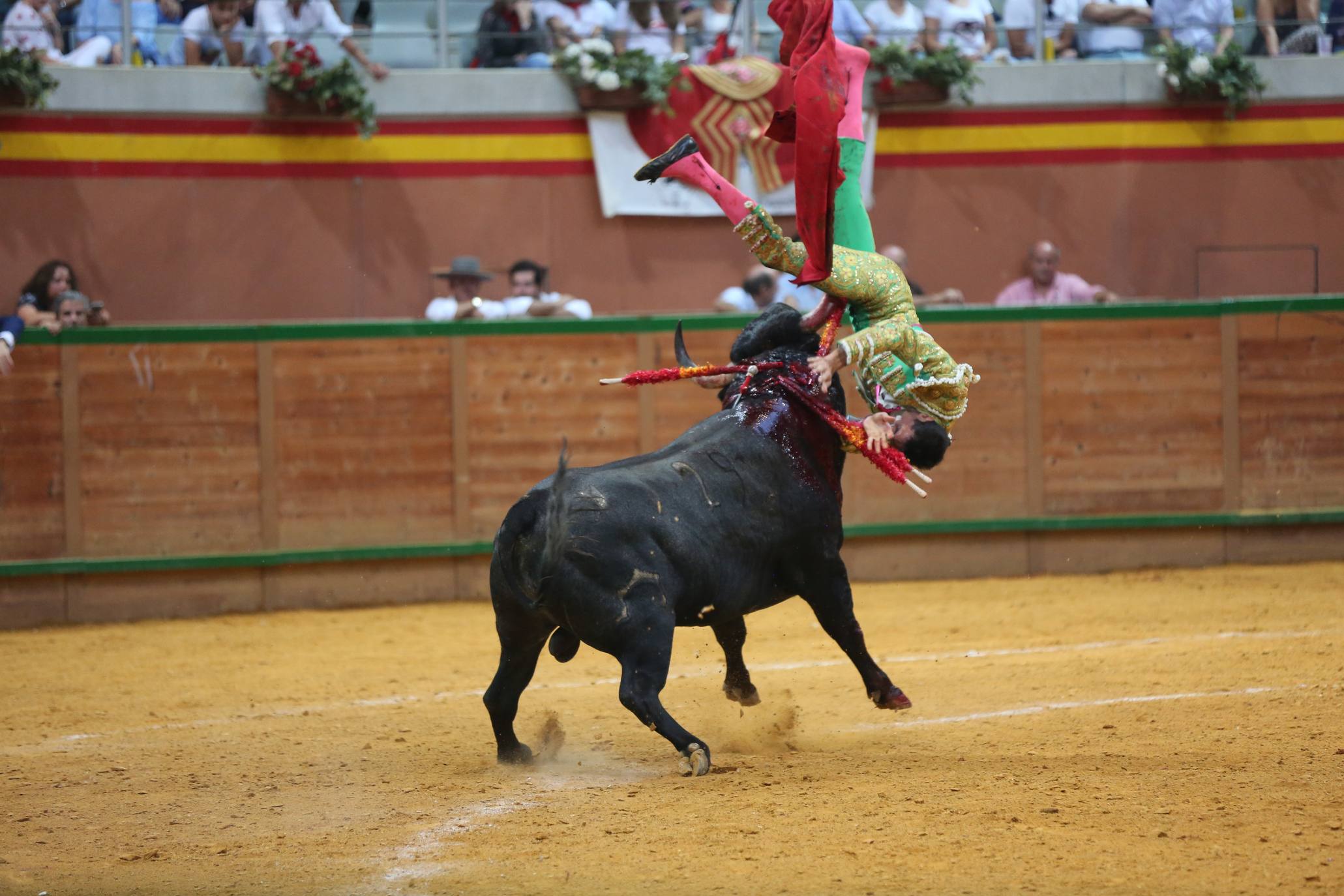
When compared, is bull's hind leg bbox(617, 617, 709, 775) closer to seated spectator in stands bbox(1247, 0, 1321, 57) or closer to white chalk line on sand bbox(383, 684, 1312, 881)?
white chalk line on sand bbox(383, 684, 1312, 881)

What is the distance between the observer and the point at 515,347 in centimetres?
1057

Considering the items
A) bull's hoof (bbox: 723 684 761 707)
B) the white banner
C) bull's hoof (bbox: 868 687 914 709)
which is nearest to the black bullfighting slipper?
bull's hoof (bbox: 723 684 761 707)

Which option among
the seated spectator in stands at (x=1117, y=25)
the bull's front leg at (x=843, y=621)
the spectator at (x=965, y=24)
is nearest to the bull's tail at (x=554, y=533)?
the bull's front leg at (x=843, y=621)

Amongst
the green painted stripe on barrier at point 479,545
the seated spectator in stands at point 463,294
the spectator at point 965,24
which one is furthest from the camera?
the spectator at point 965,24

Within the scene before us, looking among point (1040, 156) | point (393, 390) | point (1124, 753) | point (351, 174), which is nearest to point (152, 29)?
point (351, 174)

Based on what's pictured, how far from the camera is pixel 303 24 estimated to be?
1254 cm

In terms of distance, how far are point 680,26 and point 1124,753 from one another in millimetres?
9401

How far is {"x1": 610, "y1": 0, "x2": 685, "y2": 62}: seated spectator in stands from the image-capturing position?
1314 centimetres

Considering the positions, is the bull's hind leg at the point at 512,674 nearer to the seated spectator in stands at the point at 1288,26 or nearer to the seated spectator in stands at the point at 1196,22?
the seated spectator in stands at the point at 1196,22

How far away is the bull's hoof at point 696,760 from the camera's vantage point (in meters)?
5.55

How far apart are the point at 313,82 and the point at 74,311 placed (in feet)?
9.66

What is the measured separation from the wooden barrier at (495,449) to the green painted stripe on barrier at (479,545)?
0.7 inches

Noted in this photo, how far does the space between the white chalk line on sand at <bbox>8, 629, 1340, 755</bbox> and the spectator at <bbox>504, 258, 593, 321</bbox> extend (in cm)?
339

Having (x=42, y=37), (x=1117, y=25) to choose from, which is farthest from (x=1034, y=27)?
(x=42, y=37)
